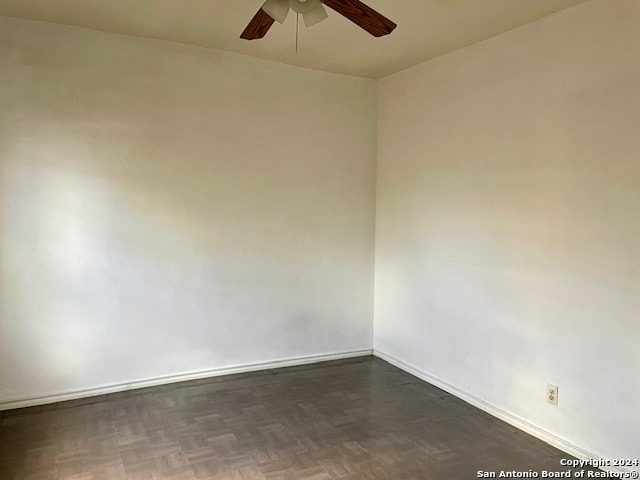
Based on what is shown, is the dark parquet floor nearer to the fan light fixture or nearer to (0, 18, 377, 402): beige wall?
(0, 18, 377, 402): beige wall

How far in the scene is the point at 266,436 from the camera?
9.13 ft

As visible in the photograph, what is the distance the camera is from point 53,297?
10.5ft

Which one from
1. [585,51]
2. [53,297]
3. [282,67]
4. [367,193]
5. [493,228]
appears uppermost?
[282,67]

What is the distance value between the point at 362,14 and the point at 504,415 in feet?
7.85

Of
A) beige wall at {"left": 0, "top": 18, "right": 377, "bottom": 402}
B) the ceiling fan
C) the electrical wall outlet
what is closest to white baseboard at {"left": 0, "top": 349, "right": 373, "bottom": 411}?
beige wall at {"left": 0, "top": 18, "right": 377, "bottom": 402}

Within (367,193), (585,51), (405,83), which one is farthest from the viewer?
(367,193)

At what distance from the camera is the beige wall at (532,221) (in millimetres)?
2416

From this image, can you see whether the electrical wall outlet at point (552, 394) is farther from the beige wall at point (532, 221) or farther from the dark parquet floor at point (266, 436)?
the dark parquet floor at point (266, 436)

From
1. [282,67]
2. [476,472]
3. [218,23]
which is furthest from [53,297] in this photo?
[476,472]

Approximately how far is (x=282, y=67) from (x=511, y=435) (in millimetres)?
2917

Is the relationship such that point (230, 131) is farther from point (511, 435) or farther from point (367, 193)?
point (511, 435)

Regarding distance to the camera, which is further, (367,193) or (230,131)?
(367,193)

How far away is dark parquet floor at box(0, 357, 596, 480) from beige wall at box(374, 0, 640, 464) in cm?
34

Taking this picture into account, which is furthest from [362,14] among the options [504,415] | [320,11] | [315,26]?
[504,415]
